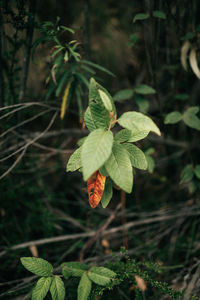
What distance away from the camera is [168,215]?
163cm

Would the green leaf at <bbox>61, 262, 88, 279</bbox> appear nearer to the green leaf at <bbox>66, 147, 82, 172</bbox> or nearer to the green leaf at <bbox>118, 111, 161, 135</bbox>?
the green leaf at <bbox>66, 147, 82, 172</bbox>

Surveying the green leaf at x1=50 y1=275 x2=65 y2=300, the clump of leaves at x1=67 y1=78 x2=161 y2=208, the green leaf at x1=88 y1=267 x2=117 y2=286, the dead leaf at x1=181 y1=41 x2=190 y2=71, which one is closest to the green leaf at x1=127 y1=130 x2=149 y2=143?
the clump of leaves at x1=67 y1=78 x2=161 y2=208

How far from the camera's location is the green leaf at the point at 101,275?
0.79 metres

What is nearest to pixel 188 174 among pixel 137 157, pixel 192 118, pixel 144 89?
pixel 192 118

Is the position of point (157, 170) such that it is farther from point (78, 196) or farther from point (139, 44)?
point (139, 44)

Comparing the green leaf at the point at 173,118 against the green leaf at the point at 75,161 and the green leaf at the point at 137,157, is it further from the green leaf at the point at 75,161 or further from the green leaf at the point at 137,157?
the green leaf at the point at 75,161

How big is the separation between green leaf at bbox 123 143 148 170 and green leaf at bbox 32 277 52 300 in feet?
1.75

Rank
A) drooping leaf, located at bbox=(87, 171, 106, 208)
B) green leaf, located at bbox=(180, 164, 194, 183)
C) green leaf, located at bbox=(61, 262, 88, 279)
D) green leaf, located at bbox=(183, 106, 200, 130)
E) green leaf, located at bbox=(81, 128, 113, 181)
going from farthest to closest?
green leaf, located at bbox=(180, 164, 194, 183) < green leaf, located at bbox=(183, 106, 200, 130) < green leaf, located at bbox=(61, 262, 88, 279) < drooping leaf, located at bbox=(87, 171, 106, 208) < green leaf, located at bbox=(81, 128, 113, 181)

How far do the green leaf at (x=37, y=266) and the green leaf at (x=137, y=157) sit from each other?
0.51 m

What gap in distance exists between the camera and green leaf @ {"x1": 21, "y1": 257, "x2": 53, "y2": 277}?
807mm

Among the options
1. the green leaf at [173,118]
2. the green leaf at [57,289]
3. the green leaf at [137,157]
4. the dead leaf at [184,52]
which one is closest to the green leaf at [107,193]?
the green leaf at [137,157]

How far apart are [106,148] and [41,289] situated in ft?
1.92

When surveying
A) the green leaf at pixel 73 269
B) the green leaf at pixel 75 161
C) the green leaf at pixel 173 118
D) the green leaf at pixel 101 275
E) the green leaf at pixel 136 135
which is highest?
the green leaf at pixel 136 135

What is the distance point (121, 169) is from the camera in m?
0.65
